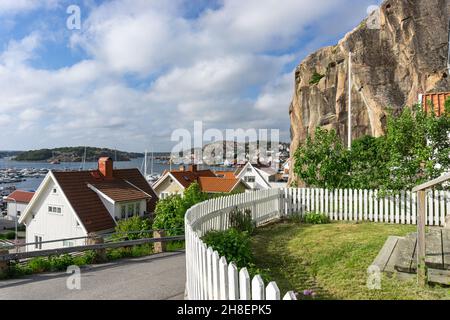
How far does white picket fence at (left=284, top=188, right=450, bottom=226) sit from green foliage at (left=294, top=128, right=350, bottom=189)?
114cm

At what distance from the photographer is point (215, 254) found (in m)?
4.27

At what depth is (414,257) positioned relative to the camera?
6445 mm

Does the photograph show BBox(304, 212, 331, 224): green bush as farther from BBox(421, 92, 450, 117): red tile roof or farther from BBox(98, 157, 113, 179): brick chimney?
BBox(98, 157, 113, 179): brick chimney

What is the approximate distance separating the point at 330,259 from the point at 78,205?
22.8 meters

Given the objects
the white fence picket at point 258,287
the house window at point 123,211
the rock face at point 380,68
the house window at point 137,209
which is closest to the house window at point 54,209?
the house window at point 123,211

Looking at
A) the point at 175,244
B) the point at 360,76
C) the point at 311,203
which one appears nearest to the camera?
the point at 175,244

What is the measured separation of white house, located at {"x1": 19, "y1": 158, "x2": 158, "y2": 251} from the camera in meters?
26.1

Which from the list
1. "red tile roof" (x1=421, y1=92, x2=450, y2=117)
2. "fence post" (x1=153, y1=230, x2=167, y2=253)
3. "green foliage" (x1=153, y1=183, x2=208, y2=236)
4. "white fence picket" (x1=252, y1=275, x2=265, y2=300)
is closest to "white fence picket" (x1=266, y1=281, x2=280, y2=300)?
"white fence picket" (x1=252, y1=275, x2=265, y2=300)

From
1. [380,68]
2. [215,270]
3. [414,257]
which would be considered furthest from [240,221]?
[380,68]

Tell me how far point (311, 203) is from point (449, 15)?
24526 mm

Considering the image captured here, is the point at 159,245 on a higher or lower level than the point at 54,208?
higher

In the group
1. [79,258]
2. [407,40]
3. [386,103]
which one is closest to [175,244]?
[79,258]

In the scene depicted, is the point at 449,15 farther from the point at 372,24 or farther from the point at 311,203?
the point at 311,203

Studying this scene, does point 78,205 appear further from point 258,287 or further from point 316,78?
point 316,78
